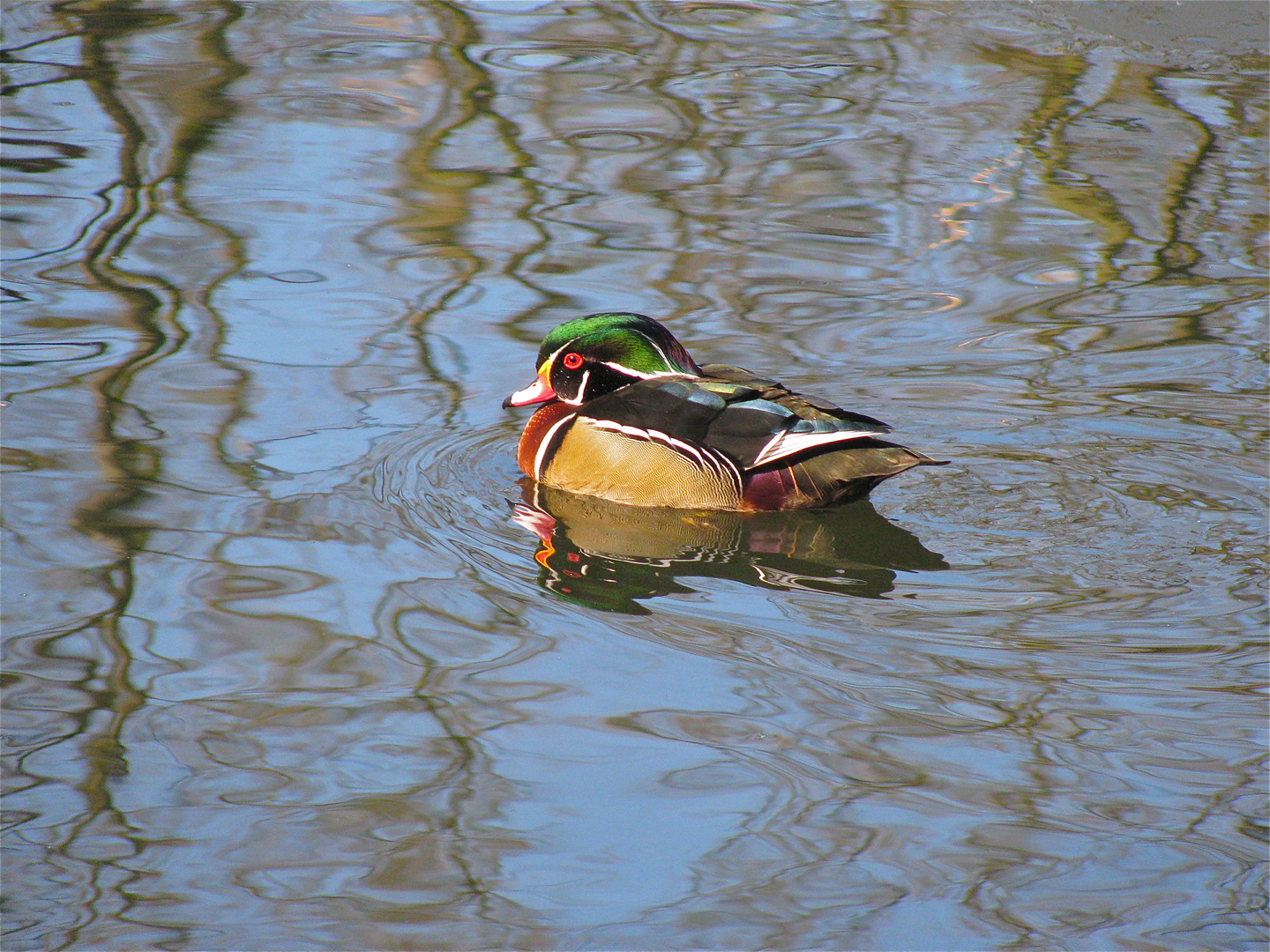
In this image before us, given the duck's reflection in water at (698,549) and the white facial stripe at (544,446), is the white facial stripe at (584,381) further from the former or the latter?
the duck's reflection in water at (698,549)

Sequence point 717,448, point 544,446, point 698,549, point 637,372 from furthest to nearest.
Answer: point 637,372
point 544,446
point 717,448
point 698,549

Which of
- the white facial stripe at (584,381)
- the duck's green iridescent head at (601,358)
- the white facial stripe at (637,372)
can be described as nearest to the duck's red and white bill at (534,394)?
the duck's green iridescent head at (601,358)

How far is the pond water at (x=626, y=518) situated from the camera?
3449 mm

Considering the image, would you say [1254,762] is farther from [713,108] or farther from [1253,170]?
[713,108]

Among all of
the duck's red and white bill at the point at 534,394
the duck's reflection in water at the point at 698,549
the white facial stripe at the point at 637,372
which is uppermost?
the white facial stripe at the point at 637,372

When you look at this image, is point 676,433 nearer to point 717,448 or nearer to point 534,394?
point 717,448

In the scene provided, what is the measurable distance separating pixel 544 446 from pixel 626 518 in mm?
464

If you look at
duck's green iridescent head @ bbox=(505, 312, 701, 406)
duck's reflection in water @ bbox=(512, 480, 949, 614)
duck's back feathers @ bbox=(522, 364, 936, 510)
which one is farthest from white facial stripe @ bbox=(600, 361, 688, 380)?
duck's reflection in water @ bbox=(512, 480, 949, 614)

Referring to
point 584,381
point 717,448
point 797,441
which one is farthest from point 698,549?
point 584,381

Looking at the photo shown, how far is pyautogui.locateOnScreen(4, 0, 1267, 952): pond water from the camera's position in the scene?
345 cm

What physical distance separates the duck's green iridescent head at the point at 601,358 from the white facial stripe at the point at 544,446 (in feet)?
0.66

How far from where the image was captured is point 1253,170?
8820mm

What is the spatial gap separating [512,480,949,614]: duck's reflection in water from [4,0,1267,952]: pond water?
3 cm

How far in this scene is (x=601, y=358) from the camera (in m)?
5.91
